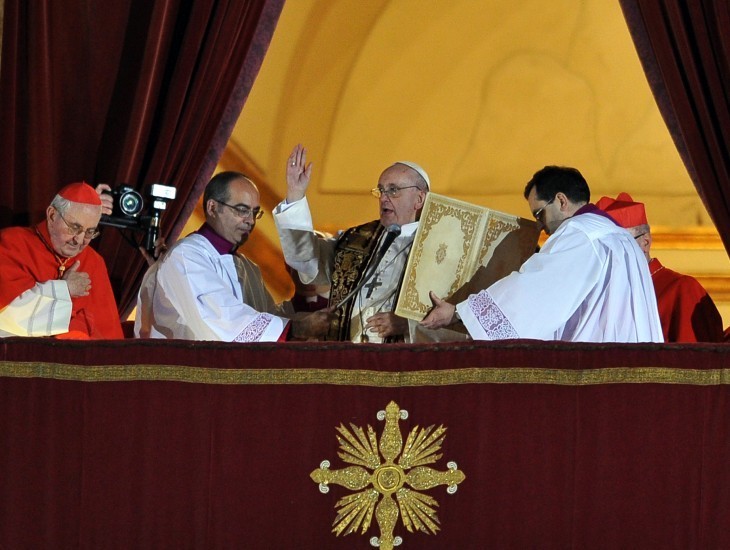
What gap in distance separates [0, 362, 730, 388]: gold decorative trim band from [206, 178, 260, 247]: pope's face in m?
1.29

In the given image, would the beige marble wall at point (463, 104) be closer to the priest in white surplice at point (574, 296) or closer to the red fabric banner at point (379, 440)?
the priest in white surplice at point (574, 296)

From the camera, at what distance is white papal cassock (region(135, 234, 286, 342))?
428cm

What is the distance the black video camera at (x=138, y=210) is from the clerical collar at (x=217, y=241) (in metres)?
0.19

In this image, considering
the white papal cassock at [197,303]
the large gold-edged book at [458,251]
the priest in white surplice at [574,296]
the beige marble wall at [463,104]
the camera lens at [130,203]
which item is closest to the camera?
the priest in white surplice at [574,296]

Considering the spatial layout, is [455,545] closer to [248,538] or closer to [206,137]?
[248,538]

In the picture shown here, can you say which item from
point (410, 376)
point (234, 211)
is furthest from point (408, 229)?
point (410, 376)

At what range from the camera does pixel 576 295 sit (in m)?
3.95

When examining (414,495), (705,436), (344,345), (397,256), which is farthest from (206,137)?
(705,436)

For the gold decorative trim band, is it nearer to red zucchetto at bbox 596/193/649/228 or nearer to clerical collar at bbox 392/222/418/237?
clerical collar at bbox 392/222/418/237

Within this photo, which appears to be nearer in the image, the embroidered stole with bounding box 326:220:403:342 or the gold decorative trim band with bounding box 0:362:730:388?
the gold decorative trim band with bounding box 0:362:730:388

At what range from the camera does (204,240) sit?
179 inches

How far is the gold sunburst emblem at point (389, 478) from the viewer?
3277 mm

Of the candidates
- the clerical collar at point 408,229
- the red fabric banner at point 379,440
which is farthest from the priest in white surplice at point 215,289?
the red fabric banner at point 379,440

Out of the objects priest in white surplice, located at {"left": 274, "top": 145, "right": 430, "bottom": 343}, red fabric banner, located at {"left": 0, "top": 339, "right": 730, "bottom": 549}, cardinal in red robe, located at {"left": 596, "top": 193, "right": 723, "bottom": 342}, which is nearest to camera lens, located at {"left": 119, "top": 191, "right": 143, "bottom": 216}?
priest in white surplice, located at {"left": 274, "top": 145, "right": 430, "bottom": 343}
